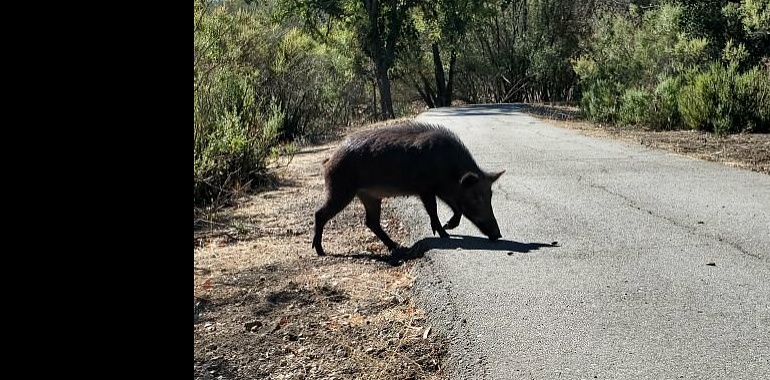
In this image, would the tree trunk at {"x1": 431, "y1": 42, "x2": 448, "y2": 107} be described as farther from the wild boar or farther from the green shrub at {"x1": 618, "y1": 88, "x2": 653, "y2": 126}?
the wild boar

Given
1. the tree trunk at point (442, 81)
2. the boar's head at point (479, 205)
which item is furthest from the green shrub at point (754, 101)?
the tree trunk at point (442, 81)

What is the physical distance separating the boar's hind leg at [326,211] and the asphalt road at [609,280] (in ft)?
2.54

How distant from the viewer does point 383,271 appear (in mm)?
6105

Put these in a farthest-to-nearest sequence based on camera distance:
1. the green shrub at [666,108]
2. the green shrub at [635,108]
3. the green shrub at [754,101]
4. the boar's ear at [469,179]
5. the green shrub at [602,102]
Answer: the green shrub at [602,102], the green shrub at [635,108], the green shrub at [666,108], the green shrub at [754,101], the boar's ear at [469,179]

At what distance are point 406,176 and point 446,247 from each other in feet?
2.22

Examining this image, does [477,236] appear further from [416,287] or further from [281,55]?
[281,55]

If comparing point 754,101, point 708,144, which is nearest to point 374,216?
point 708,144

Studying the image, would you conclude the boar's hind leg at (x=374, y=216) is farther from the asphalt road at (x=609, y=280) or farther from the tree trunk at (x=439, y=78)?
the tree trunk at (x=439, y=78)

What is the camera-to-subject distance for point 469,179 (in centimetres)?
677

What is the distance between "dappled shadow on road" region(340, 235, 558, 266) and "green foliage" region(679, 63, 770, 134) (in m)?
9.85

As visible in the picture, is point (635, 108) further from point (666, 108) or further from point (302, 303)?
point (302, 303)

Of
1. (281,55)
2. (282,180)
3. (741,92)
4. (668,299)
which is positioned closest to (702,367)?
(668,299)

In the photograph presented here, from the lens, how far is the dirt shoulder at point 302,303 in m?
4.02
